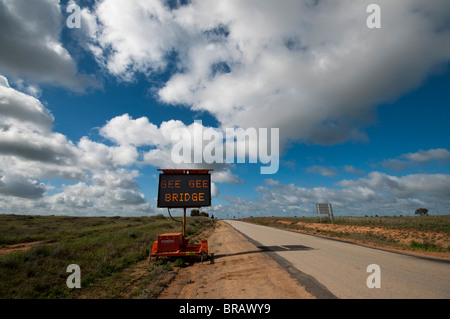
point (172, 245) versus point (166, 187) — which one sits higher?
point (166, 187)

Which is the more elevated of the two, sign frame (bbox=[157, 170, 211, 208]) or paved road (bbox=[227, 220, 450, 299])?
sign frame (bbox=[157, 170, 211, 208])

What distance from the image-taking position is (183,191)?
1134 centimetres

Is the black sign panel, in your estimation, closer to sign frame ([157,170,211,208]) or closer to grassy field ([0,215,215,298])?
sign frame ([157,170,211,208])

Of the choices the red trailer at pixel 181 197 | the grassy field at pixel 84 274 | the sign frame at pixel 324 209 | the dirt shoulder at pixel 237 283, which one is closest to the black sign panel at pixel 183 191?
the red trailer at pixel 181 197

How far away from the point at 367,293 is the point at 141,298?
6036 millimetres

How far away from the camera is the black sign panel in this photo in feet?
36.6

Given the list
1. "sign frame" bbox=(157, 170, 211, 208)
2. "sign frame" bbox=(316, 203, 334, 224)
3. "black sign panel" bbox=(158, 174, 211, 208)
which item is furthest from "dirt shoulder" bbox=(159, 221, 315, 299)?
"sign frame" bbox=(316, 203, 334, 224)

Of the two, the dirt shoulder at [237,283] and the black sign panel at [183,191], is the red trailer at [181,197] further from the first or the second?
the dirt shoulder at [237,283]

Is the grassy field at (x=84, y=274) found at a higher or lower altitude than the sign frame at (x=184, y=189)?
lower

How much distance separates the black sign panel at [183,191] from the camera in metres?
11.1
